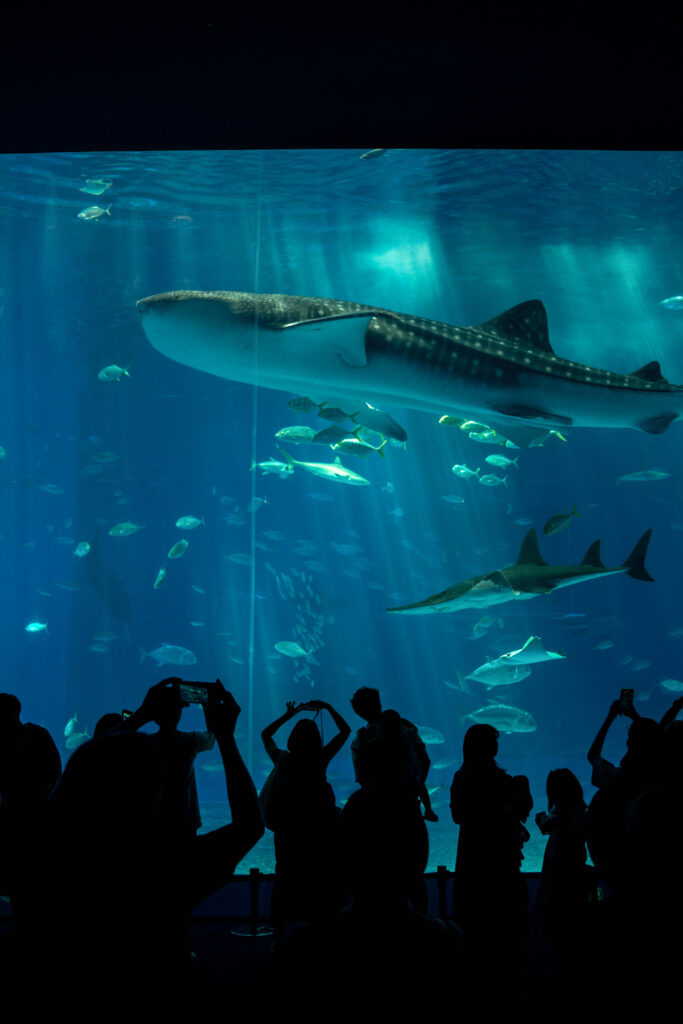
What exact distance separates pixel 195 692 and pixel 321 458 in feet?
88.2

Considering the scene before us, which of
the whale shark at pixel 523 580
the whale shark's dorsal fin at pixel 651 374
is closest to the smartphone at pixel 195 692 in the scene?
the whale shark at pixel 523 580

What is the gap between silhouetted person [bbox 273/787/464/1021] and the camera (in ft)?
5.06

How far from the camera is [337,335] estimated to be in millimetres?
4531

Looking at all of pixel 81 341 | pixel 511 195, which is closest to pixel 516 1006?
pixel 511 195

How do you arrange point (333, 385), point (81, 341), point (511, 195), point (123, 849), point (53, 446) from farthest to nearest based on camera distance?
point (53, 446), point (81, 341), point (511, 195), point (333, 385), point (123, 849)

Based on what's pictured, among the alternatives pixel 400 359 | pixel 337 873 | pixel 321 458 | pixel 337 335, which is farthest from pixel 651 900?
pixel 321 458

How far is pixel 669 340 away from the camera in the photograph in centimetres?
2030

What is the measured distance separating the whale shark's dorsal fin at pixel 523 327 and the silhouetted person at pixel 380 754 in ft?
10.8

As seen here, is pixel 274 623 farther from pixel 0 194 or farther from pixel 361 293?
Answer: pixel 0 194

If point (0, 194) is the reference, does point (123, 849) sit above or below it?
below

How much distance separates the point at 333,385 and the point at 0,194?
12.8 metres

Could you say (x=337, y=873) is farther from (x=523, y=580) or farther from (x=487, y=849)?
(x=523, y=580)

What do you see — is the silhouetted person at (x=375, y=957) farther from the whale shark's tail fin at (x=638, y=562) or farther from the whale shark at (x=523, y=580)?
the whale shark's tail fin at (x=638, y=562)

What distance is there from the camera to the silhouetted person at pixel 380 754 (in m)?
2.41
